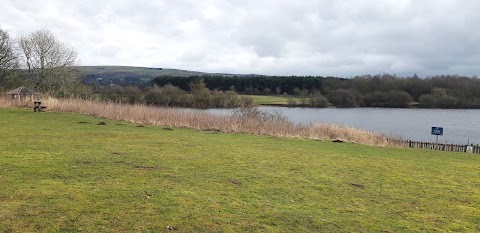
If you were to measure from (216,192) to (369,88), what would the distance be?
88230mm

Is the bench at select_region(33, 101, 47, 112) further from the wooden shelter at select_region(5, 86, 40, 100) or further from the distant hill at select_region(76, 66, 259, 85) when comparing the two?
the distant hill at select_region(76, 66, 259, 85)

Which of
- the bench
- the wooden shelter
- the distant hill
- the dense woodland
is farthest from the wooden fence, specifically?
the distant hill

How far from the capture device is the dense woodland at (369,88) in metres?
77.5

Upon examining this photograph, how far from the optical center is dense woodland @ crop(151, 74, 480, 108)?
7750 centimetres

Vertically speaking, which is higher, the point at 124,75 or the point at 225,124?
the point at 124,75

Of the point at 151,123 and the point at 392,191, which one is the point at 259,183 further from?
the point at 151,123

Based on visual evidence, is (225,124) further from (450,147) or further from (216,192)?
(216,192)

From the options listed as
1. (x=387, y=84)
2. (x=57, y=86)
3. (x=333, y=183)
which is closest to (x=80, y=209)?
(x=333, y=183)

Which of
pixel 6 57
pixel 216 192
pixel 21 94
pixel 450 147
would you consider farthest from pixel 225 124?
pixel 6 57

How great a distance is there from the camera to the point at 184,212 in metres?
5.56

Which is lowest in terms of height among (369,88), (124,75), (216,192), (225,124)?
(225,124)

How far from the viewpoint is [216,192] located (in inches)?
268

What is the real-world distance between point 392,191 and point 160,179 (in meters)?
4.46

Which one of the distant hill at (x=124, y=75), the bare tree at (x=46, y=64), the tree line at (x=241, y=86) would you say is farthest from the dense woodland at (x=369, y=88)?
the bare tree at (x=46, y=64)
